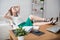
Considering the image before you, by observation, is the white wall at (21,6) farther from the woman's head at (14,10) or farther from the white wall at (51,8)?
the white wall at (51,8)

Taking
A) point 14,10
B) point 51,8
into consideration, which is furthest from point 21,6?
point 51,8

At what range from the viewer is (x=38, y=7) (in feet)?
13.6

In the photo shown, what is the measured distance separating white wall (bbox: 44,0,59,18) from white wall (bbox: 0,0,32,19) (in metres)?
0.56

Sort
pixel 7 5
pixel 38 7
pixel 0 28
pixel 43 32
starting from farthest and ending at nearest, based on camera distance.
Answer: pixel 38 7 < pixel 7 5 < pixel 0 28 < pixel 43 32

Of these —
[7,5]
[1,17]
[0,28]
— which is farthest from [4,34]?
[7,5]

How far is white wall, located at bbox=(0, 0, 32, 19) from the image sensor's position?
12.3 ft

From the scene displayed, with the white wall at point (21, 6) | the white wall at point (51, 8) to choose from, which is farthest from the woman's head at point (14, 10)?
the white wall at point (51, 8)

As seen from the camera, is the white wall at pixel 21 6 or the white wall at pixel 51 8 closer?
the white wall at pixel 21 6

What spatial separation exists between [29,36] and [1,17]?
1.57 m

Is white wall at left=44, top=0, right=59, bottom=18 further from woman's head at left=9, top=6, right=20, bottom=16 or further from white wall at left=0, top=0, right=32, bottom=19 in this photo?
woman's head at left=9, top=6, right=20, bottom=16

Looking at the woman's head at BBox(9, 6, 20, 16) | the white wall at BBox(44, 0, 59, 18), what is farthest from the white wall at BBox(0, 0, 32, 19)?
the white wall at BBox(44, 0, 59, 18)

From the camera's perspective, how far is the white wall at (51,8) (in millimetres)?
4195

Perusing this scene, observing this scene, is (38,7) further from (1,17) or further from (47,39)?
(47,39)

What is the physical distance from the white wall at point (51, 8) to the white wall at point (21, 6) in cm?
56
